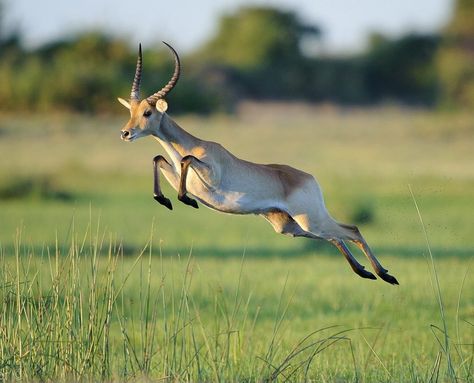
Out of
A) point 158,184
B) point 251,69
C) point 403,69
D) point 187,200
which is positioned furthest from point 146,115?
point 403,69

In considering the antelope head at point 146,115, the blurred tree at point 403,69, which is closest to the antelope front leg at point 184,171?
the antelope head at point 146,115

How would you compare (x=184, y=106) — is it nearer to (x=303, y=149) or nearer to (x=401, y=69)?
(x=303, y=149)

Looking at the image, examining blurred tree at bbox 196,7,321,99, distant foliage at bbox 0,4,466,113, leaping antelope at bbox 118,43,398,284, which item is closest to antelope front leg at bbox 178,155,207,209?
leaping antelope at bbox 118,43,398,284

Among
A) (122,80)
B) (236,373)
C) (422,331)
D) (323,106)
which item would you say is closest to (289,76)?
(323,106)

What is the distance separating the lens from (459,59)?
1665 inches

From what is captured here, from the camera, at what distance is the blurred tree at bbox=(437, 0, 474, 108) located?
4184 centimetres

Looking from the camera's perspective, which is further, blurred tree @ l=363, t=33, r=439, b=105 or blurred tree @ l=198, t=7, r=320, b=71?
blurred tree @ l=198, t=7, r=320, b=71

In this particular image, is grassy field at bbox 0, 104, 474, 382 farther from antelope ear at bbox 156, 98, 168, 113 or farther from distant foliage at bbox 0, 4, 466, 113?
distant foliage at bbox 0, 4, 466, 113

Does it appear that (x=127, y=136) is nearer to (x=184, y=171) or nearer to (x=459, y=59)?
(x=184, y=171)

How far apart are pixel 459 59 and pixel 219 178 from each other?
125ft

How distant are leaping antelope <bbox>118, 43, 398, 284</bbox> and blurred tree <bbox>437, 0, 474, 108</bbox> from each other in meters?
35.6

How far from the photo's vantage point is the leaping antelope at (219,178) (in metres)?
5.37

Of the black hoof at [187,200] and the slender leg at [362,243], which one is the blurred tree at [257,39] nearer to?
the slender leg at [362,243]

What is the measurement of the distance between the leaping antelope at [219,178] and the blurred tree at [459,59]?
117 ft
